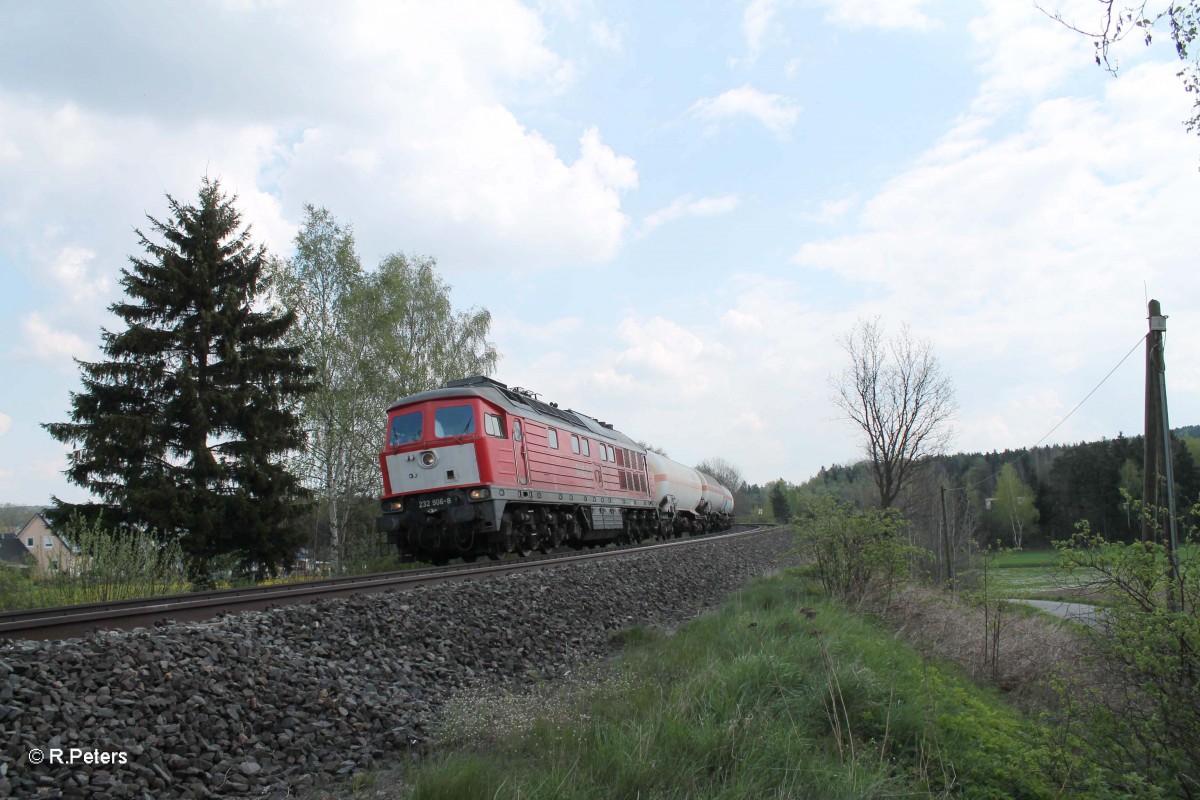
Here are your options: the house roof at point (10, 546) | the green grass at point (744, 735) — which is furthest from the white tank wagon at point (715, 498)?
the house roof at point (10, 546)

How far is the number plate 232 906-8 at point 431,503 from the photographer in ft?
44.7

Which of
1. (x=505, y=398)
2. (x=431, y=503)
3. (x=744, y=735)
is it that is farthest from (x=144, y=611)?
(x=505, y=398)

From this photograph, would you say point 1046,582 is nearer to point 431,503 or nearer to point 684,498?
point 431,503

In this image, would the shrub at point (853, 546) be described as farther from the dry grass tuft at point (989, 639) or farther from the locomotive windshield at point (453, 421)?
the locomotive windshield at point (453, 421)

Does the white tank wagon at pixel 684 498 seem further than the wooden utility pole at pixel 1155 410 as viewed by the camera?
Yes

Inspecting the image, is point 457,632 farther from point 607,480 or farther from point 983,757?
point 607,480

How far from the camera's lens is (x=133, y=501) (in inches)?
609

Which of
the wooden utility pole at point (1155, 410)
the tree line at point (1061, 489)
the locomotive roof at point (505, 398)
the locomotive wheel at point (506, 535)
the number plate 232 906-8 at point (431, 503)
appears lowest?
the tree line at point (1061, 489)

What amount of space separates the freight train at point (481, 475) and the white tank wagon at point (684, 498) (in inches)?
361

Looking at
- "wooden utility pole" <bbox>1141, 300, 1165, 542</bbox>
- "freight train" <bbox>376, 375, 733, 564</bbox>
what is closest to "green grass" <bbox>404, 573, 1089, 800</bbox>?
"wooden utility pole" <bbox>1141, 300, 1165, 542</bbox>

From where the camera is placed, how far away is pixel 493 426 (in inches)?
563

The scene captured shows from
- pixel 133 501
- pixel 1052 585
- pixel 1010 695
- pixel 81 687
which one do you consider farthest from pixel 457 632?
pixel 133 501

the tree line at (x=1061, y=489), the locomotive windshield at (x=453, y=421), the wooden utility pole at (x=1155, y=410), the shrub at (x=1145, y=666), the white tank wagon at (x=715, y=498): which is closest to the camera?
the shrub at (x=1145, y=666)

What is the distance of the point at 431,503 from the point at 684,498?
19838mm
